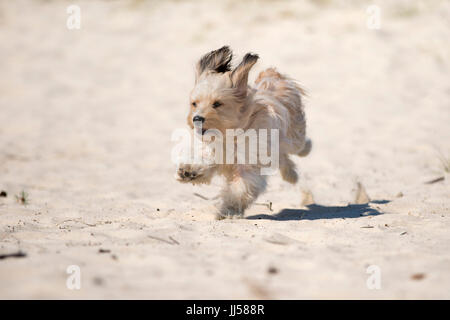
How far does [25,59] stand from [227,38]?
523 centimetres

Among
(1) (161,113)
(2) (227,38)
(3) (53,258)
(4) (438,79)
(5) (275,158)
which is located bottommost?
(3) (53,258)

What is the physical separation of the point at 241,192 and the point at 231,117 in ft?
2.30

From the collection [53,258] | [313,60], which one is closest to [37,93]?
[313,60]

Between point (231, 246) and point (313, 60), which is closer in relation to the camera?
point (231, 246)

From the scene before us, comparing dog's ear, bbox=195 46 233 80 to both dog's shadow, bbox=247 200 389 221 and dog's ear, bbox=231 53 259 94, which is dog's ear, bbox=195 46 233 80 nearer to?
dog's ear, bbox=231 53 259 94

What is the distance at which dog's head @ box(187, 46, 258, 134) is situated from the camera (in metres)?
4.54

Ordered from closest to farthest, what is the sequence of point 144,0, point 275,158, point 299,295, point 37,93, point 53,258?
point 299,295, point 53,258, point 275,158, point 37,93, point 144,0

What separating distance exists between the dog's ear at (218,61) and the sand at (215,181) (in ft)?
4.57

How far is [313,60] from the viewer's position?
1195 centimetres

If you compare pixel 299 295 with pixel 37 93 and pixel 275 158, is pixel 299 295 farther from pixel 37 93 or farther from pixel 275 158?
pixel 37 93

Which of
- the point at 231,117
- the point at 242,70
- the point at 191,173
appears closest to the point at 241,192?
the point at 191,173

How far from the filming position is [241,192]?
15.8 ft

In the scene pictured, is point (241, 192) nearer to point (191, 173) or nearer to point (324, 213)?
point (191, 173)

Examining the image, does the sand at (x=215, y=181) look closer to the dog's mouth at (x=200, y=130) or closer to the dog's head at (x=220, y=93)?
the dog's mouth at (x=200, y=130)
